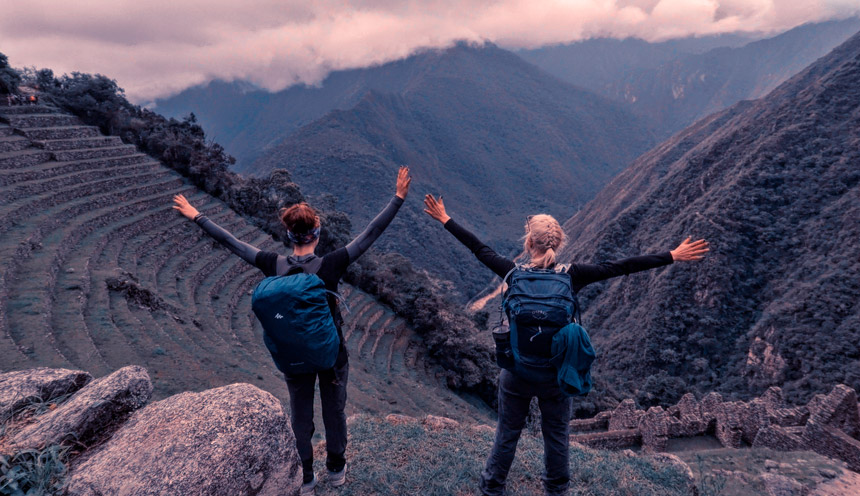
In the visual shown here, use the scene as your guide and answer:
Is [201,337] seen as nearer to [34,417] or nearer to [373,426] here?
[373,426]

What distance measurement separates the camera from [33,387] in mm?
2992

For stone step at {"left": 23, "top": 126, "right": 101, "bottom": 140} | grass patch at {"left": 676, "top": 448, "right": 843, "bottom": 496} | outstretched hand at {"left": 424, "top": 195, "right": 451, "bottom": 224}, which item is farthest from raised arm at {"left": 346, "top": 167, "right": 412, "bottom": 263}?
stone step at {"left": 23, "top": 126, "right": 101, "bottom": 140}

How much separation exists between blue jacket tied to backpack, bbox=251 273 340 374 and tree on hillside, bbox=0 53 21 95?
21.6 m

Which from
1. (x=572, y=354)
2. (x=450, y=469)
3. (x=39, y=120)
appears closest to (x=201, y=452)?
(x=572, y=354)

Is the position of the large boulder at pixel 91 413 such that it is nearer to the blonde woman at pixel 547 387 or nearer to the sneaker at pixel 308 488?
the sneaker at pixel 308 488

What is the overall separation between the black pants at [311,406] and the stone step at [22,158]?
51.3 ft

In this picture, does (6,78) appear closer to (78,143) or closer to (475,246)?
(78,143)

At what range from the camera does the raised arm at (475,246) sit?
10.6ft

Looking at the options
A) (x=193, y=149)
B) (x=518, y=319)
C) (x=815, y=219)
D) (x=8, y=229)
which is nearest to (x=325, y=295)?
(x=518, y=319)

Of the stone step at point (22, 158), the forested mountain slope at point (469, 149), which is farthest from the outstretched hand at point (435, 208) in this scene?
the forested mountain slope at point (469, 149)

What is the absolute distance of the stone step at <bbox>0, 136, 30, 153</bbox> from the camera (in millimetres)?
13703

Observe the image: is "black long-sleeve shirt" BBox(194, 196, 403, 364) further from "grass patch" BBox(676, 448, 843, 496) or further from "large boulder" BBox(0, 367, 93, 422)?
"grass patch" BBox(676, 448, 843, 496)

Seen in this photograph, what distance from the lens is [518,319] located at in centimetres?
289

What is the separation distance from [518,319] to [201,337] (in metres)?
9.55
